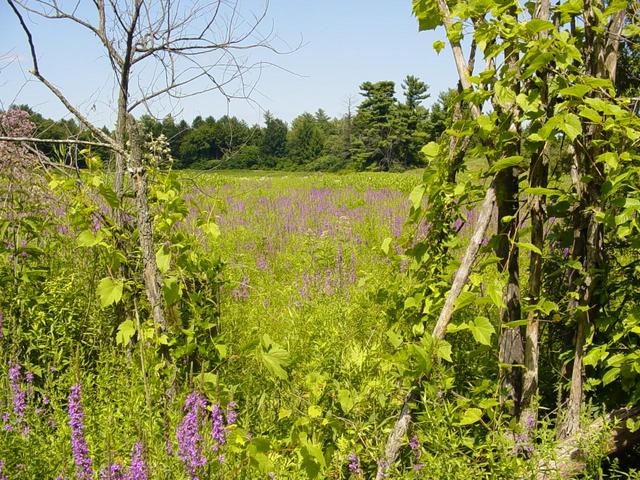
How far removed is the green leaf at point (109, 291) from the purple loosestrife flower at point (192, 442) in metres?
0.96

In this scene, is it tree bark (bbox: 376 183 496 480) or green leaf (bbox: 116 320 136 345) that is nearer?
tree bark (bbox: 376 183 496 480)

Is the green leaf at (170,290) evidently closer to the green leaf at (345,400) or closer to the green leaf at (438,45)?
the green leaf at (345,400)

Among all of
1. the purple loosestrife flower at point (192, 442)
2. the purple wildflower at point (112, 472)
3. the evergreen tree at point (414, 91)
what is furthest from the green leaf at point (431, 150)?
the evergreen tree at point (414, 91)

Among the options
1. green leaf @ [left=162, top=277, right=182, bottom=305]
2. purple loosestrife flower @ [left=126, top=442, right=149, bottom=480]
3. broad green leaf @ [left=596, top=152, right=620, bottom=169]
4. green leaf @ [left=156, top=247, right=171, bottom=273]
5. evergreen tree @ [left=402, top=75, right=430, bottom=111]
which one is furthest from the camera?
evergreen tree @ [left=402, top=75, right=430, bottom=111]

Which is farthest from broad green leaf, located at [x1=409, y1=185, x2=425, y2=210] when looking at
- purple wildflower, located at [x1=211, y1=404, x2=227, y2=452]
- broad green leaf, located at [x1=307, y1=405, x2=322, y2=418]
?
purple wildflower, located at [x1=211, y1=404, x2=227, y2=452]

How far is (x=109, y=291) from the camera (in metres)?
2.88

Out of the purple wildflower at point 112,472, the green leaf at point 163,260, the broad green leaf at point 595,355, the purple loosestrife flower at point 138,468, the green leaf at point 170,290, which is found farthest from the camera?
the green leaf at point 170,290

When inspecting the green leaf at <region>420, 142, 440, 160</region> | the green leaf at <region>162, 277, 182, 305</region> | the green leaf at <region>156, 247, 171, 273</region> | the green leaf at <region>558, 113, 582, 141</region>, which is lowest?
the green leaf at <region>162, 277, 182, 305</region>

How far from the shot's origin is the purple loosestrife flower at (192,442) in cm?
190

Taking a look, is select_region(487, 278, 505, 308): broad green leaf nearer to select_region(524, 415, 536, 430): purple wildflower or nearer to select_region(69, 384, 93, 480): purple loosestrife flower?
select_region(524, 415, 536, 430): purple wildflower

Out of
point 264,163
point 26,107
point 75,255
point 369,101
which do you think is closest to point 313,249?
point 75,255

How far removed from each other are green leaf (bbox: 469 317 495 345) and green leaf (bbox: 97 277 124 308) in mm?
1888

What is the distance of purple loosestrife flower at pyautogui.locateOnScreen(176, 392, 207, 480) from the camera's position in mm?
1896

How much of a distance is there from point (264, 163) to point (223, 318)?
94.5 meters
